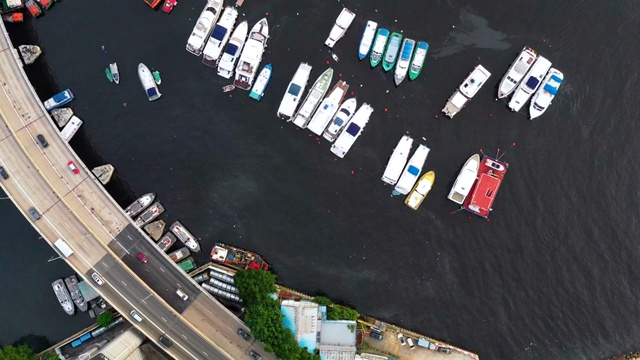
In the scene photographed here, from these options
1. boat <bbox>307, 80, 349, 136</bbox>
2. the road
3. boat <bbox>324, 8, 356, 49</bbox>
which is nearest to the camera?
the road

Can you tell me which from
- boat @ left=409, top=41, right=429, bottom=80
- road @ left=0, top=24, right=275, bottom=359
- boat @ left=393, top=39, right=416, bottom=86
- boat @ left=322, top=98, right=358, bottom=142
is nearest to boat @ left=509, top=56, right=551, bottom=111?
boat @ left=409, top=41, right=429, bottom=80

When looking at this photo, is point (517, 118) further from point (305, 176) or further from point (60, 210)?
point (60, 210)

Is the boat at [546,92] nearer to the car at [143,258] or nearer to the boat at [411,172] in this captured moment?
the boat at [411,172]

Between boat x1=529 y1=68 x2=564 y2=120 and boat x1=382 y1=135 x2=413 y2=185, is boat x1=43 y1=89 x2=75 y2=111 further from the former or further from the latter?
boat x1=529 y1=68 x2=564 y2=120

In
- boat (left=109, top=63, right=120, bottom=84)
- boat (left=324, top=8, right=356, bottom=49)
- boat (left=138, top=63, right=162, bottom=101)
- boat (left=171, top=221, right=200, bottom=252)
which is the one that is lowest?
boat (left=171, top=221, right=200, bottom=252)

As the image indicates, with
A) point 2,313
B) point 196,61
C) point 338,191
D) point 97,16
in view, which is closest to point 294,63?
point 196,61

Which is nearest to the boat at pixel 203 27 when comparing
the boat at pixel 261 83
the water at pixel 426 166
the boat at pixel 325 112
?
the water at pixel 426 166

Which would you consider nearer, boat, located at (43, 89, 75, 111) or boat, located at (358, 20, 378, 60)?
boat, located at (43, 89, 75, 111)
